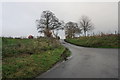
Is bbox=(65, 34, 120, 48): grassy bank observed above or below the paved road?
above

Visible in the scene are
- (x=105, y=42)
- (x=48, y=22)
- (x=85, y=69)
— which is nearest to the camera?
(x=85, y=69)

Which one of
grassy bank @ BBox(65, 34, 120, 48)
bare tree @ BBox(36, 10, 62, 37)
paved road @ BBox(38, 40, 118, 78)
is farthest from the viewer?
bare tree @ BBox(36, 10, 62, 37)

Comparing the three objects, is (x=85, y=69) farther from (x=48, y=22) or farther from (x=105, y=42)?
(x=48, y=22)

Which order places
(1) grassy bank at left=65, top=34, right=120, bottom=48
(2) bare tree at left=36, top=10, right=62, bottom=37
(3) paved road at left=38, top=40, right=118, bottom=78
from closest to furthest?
(3) paved road at left=38, top=40, right=118, bottom=78, (1) grassy bank at left=65, top=34, right=120, bottom=48, (2) bare tree at left=36, top=10, right=62, bottom=37

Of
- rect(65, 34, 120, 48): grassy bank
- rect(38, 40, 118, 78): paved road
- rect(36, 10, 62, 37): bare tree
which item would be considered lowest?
rect(38, 40, 118, 78): paved road

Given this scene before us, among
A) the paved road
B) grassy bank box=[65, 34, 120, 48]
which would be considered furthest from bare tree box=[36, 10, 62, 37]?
the paved road

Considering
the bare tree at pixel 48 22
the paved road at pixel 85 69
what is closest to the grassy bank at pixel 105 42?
the paved road at pixel 85 69

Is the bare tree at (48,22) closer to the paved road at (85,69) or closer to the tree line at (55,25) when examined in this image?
the tree line at (55,25)

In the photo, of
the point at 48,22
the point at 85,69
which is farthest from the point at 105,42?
the point at 48,22

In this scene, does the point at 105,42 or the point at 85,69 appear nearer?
the point at 85,69

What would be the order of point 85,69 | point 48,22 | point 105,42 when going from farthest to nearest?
point 48,22, point 105,42, point 85,69

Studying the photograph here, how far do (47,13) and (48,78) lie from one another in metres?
56.4

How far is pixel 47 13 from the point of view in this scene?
61.9 m

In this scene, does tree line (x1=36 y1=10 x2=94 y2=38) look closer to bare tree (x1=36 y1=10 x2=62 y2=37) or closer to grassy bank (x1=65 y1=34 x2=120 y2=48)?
bare tree (x1=36 y1=10 x2=62 y2=37)
